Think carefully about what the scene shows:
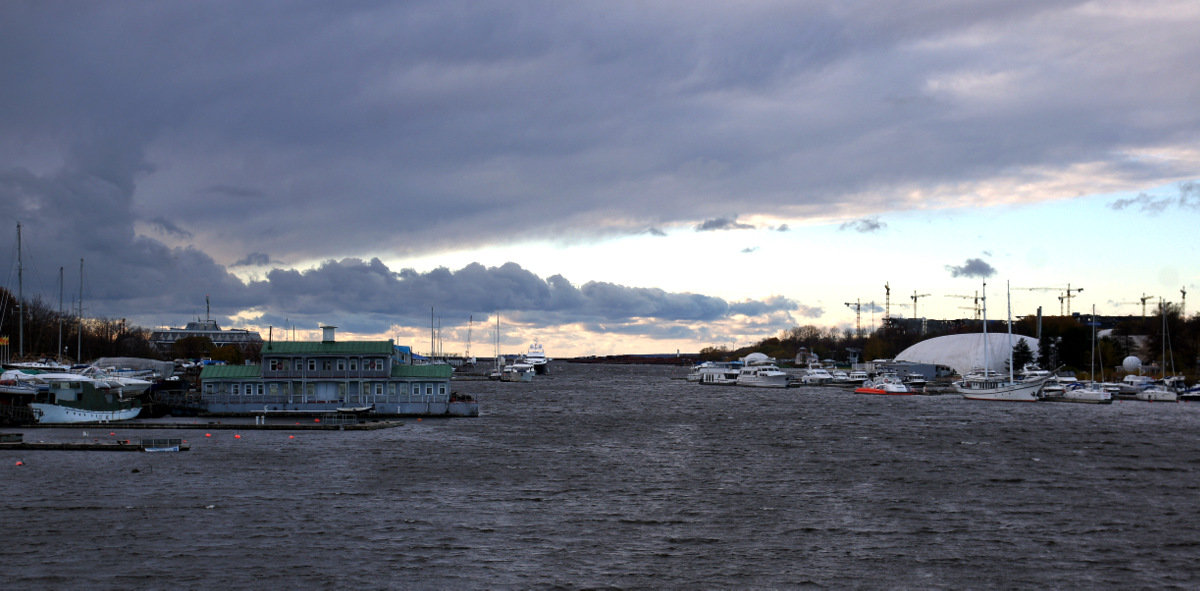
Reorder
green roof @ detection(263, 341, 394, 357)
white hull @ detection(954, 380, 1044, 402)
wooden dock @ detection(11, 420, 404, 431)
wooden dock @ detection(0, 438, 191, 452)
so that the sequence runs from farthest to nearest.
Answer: white hull @ detection(954, 380, 1044, 402) < green roof @ detection(263, 341, 394, 357) < wooden dock @ detection(11, 420, 404, 431) < wooden dock @ detection(0, 438, 191, 452)

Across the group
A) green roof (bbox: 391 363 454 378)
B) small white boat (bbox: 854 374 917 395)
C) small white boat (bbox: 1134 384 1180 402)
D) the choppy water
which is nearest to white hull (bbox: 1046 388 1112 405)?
small white boat (bbox: 1134 384 1180 402)

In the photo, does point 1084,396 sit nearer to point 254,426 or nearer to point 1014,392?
point 1014,392

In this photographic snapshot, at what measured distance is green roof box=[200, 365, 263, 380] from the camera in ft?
346

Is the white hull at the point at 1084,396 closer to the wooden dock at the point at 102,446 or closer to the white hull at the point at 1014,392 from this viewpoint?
the white hull at the point at 1014,392

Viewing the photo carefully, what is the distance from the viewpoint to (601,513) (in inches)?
1887

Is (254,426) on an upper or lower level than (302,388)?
lower

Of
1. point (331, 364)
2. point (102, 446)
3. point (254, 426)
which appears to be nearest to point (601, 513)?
point (102, 446)

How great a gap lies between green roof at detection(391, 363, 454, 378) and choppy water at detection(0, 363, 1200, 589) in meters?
19.7

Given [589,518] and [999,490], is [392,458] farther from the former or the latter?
[999,490]

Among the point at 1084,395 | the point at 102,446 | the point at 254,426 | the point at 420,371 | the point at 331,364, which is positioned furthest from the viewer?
the point at 1084,395

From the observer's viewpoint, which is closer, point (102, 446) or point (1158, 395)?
point (102, 446)

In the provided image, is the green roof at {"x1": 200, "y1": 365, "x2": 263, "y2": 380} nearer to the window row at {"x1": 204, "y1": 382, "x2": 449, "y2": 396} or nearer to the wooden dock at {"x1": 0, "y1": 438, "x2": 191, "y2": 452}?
the window row at {"x1": 204, "y1": 382, "x2": 449, "y2": 396}

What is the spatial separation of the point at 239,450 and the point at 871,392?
14790cm

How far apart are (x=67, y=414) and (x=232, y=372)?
17071 mm
